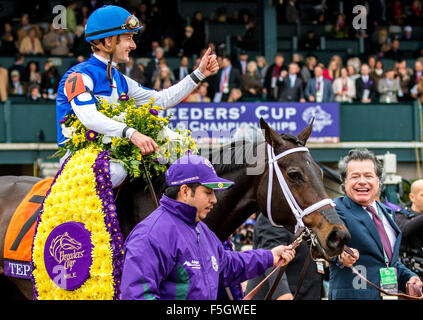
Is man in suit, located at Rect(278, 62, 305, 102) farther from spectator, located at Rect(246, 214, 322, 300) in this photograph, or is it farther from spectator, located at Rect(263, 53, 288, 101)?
spectator, located at Rect(246, 214, 322, 300)

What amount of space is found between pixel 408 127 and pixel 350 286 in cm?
1304

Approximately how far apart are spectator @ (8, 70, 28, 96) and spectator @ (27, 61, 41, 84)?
0.42 m

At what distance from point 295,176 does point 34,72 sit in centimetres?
1193

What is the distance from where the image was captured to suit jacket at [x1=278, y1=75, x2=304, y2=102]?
49.7ft

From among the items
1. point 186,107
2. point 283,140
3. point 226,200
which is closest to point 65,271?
point 226,200

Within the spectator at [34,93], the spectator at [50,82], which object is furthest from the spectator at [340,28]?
the spectator at [34,93]

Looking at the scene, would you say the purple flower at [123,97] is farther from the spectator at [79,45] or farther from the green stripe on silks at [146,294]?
the spectator at [79,45]

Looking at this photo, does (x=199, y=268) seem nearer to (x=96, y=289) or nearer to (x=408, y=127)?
(x=96, y=289)

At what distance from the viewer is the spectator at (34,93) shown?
14305mm

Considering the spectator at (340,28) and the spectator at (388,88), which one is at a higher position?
the spectator at (340,28)

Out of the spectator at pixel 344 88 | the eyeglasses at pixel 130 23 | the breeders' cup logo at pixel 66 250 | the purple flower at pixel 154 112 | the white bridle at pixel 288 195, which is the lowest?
the breeders' cup logo at pixel 66 250

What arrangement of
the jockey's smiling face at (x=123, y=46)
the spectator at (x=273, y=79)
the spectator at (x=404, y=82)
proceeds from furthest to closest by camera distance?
the spectator at (x=404, y=82) → the spectator at (x=273, y=79) → the jockey's smiling face at (x=123, y=46)

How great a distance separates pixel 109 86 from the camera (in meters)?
4.35

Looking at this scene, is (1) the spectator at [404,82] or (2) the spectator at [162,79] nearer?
(2) the spectator at [162,79]
